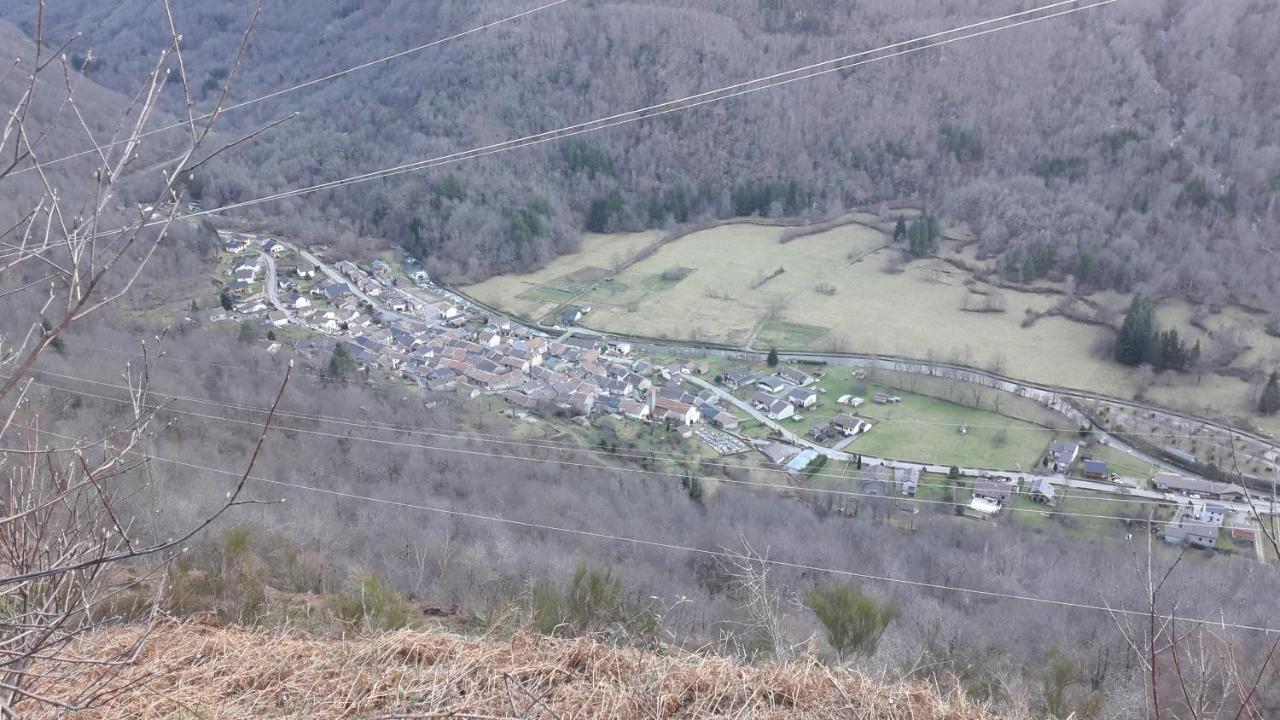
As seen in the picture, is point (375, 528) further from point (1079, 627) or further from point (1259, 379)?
point (1259, 379)

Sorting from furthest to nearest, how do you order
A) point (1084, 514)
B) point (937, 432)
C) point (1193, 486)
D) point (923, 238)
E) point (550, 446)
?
point (923, 238) → point (937, 432) → point (550, 446) → point (1193, 486) → point (1084, 514)

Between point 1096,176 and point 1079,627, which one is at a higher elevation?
point 1096,176

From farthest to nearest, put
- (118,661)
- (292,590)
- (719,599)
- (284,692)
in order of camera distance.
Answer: (719,599), (292,590), (284,692), (118,661)

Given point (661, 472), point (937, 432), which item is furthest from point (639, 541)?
point (937, 432)

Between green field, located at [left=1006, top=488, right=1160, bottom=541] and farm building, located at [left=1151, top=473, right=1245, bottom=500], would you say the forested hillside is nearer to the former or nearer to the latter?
farm building, located at [left=1151, top=473, right=1245, bottom=500]

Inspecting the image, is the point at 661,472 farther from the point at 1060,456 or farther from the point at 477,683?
the point at 477,683

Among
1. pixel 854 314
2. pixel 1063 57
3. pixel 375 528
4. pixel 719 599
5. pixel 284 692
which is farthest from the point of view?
pixel 1063 57

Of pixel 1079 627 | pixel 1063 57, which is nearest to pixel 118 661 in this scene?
pixel 1079 627
